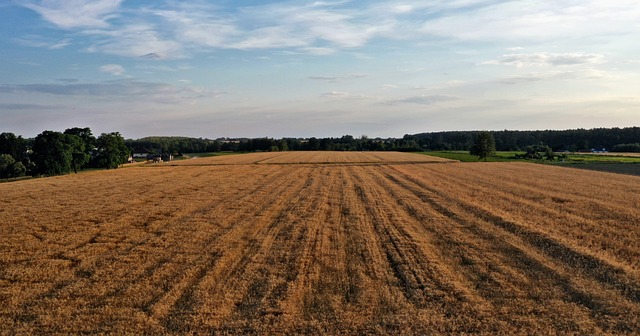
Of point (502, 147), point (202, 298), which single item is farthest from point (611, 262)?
point (502, 147)

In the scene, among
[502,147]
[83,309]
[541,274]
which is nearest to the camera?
[83,309]

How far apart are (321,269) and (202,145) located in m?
136

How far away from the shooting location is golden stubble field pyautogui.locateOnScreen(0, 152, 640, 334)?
24.5 feet

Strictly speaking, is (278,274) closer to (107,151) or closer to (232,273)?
(232,273)

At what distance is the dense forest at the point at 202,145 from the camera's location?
59.5 meters

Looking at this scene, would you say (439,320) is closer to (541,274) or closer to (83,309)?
(541,274)

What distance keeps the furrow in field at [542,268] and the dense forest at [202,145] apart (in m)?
56.9

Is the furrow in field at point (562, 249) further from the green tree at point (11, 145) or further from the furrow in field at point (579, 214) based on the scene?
the green tree at point (11, 145)

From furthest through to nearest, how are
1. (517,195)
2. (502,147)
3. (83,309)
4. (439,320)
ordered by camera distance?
(502,147) → (517,195) → (83,309) → (439,320)

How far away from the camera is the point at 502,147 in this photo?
445 ft

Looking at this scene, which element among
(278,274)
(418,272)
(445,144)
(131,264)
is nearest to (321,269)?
(278,274)

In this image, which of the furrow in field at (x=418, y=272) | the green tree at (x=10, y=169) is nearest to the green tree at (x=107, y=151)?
the green tree at (x=10, y=169)

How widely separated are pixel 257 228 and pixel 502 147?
133 m

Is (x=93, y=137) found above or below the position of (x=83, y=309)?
above
